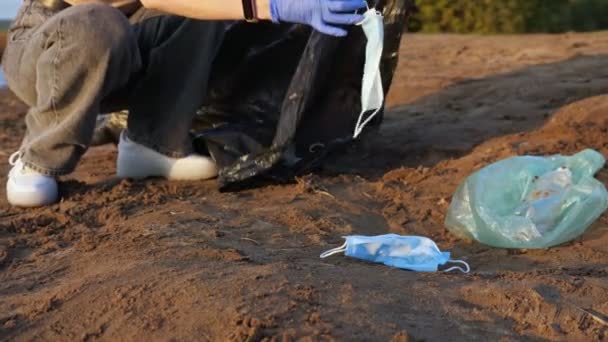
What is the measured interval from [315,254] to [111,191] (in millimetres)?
1076

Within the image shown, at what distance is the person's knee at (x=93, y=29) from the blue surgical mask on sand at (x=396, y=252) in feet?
3.56

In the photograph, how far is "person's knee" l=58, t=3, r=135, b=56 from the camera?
9.50ft

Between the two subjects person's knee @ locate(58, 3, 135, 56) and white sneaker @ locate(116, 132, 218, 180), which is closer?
person's knee @ locate(58, 3, 135, 56)

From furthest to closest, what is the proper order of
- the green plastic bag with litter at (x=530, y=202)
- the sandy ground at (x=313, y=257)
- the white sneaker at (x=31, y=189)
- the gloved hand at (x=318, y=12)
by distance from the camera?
the white sneaker at (x=31, y=189), the green plastic bag with litter at (x=530, y=202), the gloved hand at (x=318, y=12), the sandy ground at (x=313, y=257)

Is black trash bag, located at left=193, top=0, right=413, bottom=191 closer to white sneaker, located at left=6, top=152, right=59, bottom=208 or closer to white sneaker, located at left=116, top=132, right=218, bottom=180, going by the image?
white sneaker, located at left=116, top=132, right=218, bottom=180

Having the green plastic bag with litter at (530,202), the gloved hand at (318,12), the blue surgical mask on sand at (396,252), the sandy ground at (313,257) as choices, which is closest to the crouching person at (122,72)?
the gloved hand at (318,12)

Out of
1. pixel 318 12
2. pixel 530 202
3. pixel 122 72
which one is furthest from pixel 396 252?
pixel 122 72

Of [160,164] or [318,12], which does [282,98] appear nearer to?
[160,164]

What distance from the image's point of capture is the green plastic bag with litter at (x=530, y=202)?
264cm

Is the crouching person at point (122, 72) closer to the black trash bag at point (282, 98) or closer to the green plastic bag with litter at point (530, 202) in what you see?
the black trash bag at point (282, 98)

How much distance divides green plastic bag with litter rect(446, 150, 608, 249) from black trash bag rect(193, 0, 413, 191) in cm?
70

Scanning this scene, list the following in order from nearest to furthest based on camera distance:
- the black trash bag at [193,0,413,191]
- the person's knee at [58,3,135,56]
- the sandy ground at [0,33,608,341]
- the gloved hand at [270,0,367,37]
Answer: the sandy ground at [0,33,608,341] < the gloved hand at [270,0,367,37] < the person's knee at [58,3,135,56] < the black trash bag at [193,0,413,191]

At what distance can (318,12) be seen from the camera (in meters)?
2.53

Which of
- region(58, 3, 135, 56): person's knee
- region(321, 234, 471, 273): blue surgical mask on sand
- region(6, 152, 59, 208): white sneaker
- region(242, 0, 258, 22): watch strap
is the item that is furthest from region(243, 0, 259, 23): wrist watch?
region(6, 152, 59, 208): white sneaker
